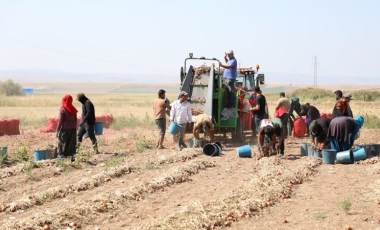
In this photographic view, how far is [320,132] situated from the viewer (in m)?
13.3

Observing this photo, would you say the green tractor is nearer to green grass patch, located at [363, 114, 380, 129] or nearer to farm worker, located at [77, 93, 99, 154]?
farm worker, located at [77, 93, 99, 154]

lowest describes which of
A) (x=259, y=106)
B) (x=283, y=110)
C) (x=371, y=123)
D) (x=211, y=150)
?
(x=371, y=123)

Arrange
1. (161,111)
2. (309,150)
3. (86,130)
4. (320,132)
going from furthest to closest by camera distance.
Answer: (161,111) → (86,130) → (309,150) → (320,132)

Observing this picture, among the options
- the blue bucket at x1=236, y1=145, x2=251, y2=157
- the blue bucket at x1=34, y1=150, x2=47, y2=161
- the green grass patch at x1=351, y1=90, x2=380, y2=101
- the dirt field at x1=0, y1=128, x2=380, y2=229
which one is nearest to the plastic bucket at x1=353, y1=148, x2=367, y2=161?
the dirt field at x1=0, y1=128, x2=380, y2=229

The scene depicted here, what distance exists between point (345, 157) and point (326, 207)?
4.55 m

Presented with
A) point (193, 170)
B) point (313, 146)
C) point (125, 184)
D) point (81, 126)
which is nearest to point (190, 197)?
point (125, 184)

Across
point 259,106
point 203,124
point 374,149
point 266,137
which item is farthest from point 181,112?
point 374,149

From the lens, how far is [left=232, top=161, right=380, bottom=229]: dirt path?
24.5ft

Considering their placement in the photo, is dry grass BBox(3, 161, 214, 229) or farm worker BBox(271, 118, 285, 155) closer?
dry grass BBox(3, 161, 214, 229)

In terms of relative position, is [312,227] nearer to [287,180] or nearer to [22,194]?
[287,180]

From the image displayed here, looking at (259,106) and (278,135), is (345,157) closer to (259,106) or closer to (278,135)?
(278,135)

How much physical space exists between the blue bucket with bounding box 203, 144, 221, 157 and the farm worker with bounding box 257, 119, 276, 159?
4.26 ft

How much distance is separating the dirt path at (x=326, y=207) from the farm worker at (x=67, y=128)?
581 centimetres

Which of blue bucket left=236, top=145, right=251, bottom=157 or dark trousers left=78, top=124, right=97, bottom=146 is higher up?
dark trousers left=78, top=124, right=97, bottom=146
